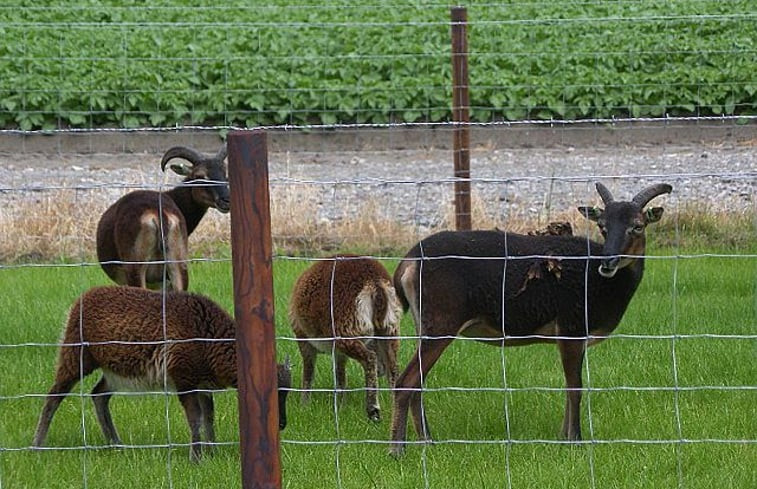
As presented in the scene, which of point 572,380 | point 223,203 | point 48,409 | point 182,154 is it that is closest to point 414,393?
point 572,380

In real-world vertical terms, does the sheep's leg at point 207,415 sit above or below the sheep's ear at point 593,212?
below

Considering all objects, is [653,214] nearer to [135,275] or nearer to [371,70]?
[135,275]

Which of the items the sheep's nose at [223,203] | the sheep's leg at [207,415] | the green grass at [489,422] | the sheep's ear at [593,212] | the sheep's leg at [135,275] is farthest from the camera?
the sheep's nose at [223,203]

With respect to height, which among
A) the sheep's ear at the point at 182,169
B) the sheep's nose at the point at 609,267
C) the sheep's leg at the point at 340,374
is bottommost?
the sheep's leg at the point at 340,374

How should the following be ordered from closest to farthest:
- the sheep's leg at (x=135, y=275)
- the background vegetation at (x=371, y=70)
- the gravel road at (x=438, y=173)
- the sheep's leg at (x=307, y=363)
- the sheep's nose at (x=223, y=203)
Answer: the sheep's leg at (x=307, y=363)
the sheep's leg at (x=135, y=275)
the sheep's nose at (x=223, y=203)
the gravel road at (x=438, y=173)
the background vegetation at (x=371, y=70)

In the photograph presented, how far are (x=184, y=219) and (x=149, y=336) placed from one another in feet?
9.14

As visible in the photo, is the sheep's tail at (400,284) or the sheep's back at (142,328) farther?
the sheep's tail at (400,284)

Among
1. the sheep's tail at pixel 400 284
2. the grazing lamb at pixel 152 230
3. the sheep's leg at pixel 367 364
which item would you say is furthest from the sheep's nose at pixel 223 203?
the sheep's tail at pixel 400 284

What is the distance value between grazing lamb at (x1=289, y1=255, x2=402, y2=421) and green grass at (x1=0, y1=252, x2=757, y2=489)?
26cm

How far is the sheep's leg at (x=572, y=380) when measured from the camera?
7570 millimetres

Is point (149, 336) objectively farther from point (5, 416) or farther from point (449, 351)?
Answer: point (449, 351)

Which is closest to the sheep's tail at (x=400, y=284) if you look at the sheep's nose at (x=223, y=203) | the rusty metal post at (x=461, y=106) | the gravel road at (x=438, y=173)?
the sheep's nose at (x=223, y=203)

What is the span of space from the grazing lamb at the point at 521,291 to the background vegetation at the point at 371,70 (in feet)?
33.6

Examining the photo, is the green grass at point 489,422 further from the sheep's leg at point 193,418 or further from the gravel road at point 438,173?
the gravel road at point 438,173
